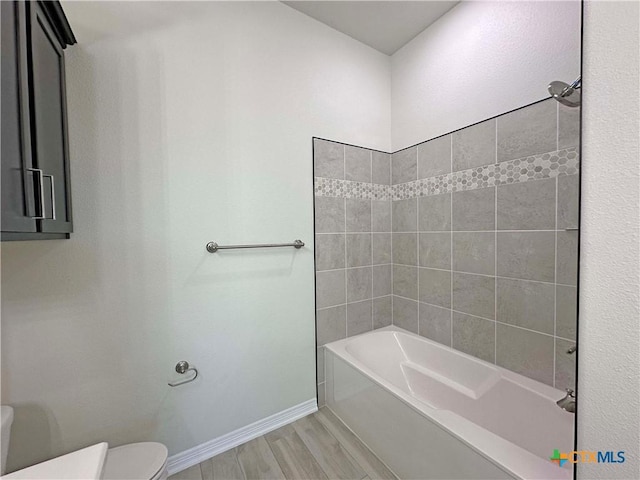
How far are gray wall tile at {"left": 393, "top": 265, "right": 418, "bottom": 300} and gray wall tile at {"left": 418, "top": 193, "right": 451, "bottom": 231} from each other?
35 cm

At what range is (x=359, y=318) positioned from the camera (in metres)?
1.98

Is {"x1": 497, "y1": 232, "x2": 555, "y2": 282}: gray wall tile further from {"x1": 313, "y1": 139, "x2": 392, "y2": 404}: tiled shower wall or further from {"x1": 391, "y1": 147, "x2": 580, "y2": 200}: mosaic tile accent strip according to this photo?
{"x1": 313, "y1": 139, "x2": 392, "y2": 404}: tiled shower wall

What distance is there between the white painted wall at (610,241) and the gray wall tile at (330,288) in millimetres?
1380

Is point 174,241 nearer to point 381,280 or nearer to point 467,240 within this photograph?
point 381,280

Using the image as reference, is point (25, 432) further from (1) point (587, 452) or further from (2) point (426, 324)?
(2) point (426, 324)

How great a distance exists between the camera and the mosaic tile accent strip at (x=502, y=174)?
123 centimetres

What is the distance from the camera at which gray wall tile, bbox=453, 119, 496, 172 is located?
1491 mm

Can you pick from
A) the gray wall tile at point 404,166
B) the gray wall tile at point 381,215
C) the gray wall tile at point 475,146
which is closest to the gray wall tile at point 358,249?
the gray wall tile at point 381,215

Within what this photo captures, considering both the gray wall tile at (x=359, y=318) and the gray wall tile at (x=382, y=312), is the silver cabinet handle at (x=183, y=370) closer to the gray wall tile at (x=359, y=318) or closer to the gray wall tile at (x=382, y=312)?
the gray wall tile at (x=359, y=318)

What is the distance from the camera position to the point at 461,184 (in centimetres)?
163

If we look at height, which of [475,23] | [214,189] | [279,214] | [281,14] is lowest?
[279,214]

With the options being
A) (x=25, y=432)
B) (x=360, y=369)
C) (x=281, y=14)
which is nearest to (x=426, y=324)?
(x=360, y=369)

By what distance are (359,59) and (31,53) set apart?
71.4 inches

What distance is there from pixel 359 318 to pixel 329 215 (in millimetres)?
829
